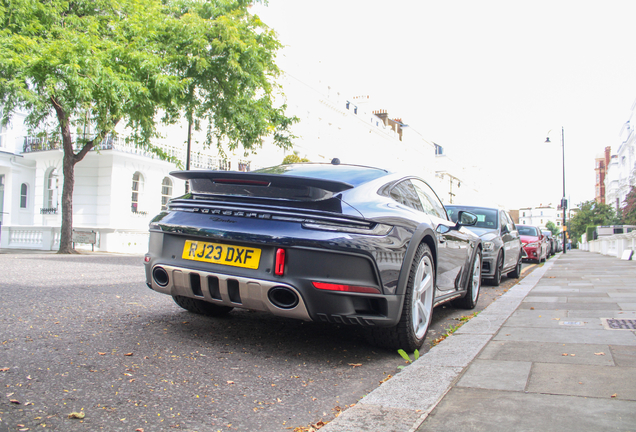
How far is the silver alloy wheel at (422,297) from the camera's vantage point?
3.92 m

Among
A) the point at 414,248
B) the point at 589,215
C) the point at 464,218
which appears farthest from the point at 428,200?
the point at 589,215

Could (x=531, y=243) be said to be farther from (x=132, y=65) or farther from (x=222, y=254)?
(x=222, y=254)

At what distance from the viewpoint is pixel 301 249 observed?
3.31 meters

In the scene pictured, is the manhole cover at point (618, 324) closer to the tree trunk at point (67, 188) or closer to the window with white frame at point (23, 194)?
the tree trunk at point (67, 188)

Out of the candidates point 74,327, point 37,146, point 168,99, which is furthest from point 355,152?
point 74,327

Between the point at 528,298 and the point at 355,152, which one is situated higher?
the point at 355,152

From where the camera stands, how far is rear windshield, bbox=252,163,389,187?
3.95 metres

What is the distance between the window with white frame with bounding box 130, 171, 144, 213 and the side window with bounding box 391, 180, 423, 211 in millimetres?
22513

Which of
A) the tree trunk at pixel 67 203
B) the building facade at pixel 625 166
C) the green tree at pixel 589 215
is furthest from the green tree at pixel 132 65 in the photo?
the green tree at pixel 589 215

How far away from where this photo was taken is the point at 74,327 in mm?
4090

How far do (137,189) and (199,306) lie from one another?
73.4 feet

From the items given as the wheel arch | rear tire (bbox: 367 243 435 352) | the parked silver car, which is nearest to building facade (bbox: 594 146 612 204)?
the parked silver car

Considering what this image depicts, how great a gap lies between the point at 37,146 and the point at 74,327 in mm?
24118

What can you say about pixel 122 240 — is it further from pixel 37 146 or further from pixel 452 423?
pixel 452 423
